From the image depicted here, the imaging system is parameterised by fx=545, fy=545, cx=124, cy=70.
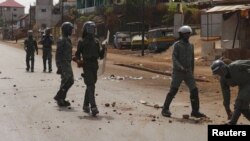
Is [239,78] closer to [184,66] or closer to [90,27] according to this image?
[184,66]

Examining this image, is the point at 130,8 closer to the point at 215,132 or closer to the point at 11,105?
the point at 11,105

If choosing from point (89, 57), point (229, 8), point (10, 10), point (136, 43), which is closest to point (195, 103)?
point (89, 57)

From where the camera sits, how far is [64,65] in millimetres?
12586

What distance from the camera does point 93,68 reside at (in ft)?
36.4

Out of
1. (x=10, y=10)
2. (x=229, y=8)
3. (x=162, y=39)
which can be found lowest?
(x=162, y=39)

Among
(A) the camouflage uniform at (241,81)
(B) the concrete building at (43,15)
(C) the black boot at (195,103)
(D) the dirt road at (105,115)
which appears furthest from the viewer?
(B) the concrete building at (43,15)

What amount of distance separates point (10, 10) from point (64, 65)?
552ft

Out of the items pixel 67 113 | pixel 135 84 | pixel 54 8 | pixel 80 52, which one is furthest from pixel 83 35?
pixel 54 8

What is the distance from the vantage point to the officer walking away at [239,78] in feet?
25.3

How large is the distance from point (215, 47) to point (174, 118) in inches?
843

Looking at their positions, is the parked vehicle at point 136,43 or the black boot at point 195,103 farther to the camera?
the parked vehicle at point 136,43

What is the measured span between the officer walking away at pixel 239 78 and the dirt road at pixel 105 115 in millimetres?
995

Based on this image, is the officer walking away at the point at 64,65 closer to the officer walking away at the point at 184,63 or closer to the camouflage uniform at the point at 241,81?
the officer walking away at the point at 184,63

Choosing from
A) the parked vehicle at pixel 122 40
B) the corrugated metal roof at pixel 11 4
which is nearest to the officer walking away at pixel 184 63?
the parked vehicle at pixel 122 40
